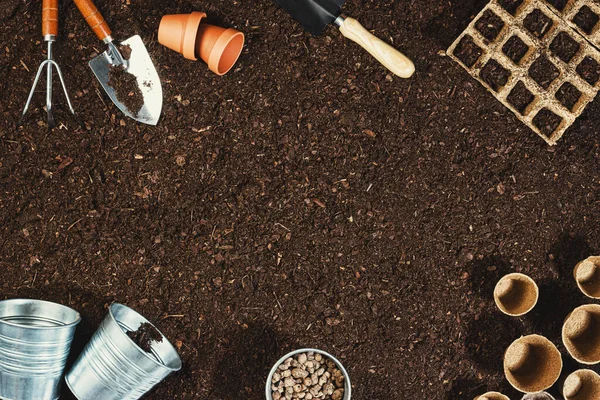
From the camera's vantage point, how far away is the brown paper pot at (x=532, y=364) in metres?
1.32

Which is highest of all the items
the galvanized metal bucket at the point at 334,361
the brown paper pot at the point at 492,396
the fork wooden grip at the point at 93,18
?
the fork wooden grip at the point at 93,18

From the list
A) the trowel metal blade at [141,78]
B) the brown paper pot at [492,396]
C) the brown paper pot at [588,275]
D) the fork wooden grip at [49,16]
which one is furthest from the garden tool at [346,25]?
the brown paper pot at [492,396]

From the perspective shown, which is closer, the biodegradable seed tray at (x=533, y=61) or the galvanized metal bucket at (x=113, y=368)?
the galvanized metal bucket at (x=113, y=368)

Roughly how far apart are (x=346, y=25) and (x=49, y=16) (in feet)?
2.36

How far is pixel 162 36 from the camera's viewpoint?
1.31 m

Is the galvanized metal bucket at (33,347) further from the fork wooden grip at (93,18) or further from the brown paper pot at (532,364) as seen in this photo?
the brown paper pot at (532,364)

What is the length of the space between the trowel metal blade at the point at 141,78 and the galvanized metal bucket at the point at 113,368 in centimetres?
48

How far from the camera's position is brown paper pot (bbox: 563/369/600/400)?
132 cm

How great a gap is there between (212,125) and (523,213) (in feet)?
2.79

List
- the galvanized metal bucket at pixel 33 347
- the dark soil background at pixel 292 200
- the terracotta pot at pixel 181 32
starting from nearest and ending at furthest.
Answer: the galvanized metal bucket at pixel 33 347 → the terracotta pot at pixel 181 32 → the dark soil background at pixel 292 200

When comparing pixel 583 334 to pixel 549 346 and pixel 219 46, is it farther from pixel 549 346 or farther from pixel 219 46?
pixel 219 46

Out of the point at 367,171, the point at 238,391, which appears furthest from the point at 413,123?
the point at 238,391

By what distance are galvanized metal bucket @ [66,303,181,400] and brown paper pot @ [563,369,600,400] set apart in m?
0.97

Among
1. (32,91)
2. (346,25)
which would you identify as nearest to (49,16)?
(32,91)
